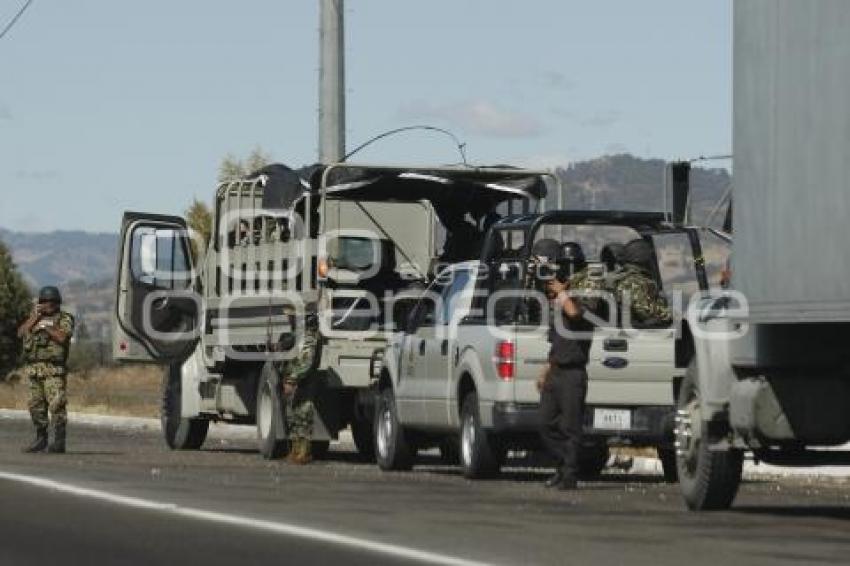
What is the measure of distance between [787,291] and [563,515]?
2.80 m

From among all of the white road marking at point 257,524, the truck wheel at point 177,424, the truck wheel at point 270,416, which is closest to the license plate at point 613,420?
the white road marking at point 257,524

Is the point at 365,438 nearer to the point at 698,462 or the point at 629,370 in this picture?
the point at 629,370

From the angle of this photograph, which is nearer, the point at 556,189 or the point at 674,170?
the point at 674,170

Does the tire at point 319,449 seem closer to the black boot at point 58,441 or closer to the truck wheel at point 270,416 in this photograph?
the truck wheel at point 270,416

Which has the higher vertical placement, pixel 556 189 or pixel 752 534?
pixel 556 189

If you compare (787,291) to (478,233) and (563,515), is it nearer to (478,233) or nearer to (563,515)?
(563,515)

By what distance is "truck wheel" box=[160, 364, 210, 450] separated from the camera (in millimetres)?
31391

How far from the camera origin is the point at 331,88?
1452 inches

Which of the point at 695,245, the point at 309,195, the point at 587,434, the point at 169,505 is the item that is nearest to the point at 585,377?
the point at 587,434

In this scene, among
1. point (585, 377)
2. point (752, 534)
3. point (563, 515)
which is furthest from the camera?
point (585, 377)

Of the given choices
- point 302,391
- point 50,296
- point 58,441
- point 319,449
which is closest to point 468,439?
point 302,391

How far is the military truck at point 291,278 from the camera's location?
26.8 metres

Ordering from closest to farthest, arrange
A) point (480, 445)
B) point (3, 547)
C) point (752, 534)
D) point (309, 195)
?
point (3, 547) → point (752, 534) → point (480, 445) → point (309, 195)

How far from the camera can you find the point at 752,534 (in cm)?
1586
